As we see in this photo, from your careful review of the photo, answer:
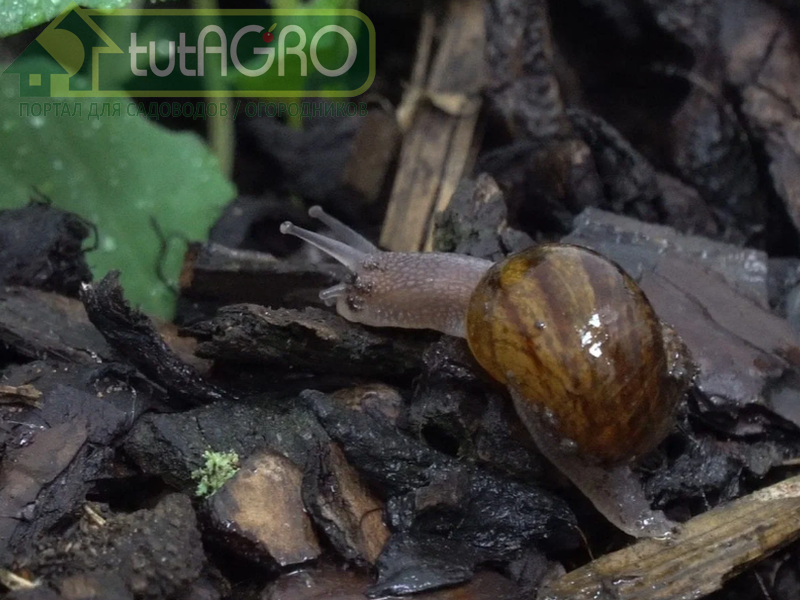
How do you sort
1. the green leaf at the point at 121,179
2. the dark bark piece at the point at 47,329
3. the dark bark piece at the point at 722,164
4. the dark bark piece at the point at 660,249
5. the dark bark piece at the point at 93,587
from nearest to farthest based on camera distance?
the dark bark piece at the point at 93,587 < the dark bark piece at the point at 47,329 < the dark bark piece at the point at 660,249 < the green leaf at the point at 121,179 < the dark bark piece at the point at 722,164

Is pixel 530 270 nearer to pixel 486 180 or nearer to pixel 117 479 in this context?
pixel 486 180

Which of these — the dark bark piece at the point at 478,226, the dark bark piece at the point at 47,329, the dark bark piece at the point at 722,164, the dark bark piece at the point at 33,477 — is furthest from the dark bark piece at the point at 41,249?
the dark bark piece at the point at 722,164

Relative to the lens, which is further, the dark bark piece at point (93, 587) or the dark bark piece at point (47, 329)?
the dark bark piece at point (47, 329)

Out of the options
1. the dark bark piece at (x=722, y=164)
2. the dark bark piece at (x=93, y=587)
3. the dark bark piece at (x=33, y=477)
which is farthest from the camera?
the dark bark piece at (x=722, y=164)

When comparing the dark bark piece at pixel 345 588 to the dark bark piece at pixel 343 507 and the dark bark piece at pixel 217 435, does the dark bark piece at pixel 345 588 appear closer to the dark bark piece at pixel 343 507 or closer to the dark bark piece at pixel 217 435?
the dark bark piece at pixel 343 507

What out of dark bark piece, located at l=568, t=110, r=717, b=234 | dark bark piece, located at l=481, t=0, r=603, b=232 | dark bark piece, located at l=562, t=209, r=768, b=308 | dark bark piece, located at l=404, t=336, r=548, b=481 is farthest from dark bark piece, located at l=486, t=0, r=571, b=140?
dark bark piece, located at l=404, t=336, r=548, b=481

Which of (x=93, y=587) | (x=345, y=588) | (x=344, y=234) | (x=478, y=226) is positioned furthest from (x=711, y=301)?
(x=93, y=587)

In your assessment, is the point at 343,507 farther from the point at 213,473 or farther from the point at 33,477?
the point at 33,477
